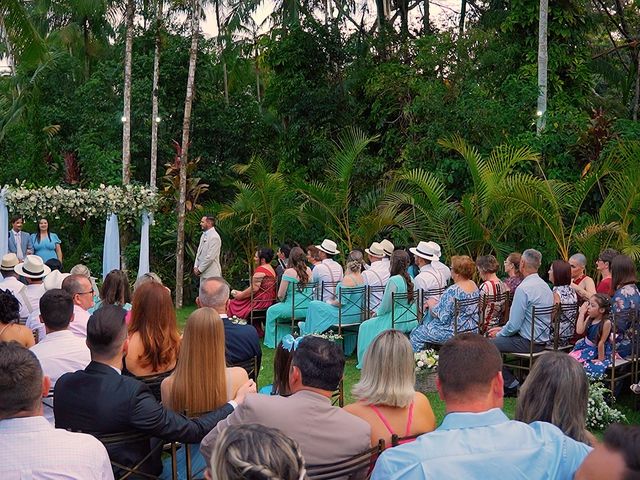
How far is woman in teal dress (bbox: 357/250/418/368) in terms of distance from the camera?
10648 mm

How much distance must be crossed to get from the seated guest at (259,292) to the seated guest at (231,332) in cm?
650

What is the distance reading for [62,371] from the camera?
19.0 feet

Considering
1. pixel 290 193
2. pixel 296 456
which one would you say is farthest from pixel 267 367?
pixel 296 456

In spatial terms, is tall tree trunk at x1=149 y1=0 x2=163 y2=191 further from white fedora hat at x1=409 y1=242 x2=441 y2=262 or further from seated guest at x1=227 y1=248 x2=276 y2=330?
white fedora hat at x1=409 y1=242 x2=441 y2=262

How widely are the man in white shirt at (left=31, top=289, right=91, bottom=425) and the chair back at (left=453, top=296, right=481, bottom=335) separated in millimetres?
4899

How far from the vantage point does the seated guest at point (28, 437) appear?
3574mm

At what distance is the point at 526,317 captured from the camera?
9.40 m

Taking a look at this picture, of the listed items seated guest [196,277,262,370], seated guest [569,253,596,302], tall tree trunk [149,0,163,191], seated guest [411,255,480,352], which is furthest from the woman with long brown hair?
tall tree trunk [149,0,163,191]

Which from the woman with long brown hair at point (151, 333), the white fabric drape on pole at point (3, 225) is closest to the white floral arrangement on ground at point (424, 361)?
the woman with long brown hair at point (151, 333)

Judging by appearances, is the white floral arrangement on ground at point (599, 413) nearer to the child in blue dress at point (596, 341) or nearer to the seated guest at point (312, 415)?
the child in blue dress at point (596, 341)

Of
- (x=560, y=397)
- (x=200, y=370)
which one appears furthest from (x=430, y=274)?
(x=560, y=397)

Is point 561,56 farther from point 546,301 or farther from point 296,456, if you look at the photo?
point 296,456

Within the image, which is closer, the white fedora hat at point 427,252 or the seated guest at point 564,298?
the seated guest at point 564,298

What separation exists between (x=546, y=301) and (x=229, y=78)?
26.0m
